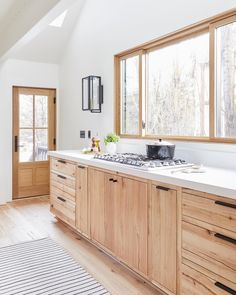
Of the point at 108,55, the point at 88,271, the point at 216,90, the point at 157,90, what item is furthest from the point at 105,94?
the point at 88,271

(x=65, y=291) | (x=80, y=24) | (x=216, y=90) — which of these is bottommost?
(x=65, y=291)

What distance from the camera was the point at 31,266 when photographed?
2689 millimetres

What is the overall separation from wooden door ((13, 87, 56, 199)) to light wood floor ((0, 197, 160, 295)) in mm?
308

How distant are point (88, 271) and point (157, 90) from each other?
6.67 feet

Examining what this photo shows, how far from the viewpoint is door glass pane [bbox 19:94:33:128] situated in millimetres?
5125

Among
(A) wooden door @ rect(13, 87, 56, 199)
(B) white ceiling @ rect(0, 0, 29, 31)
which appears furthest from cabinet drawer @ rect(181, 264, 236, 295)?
(A) wooden door @ rect(13, 87, 56, 199)

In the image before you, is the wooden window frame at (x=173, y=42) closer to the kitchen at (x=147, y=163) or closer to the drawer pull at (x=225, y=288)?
the kitchen at (x=147, y=163)

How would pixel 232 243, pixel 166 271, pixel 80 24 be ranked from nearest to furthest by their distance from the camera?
pixel 232 243
pixel 166 271
pixel 80 24

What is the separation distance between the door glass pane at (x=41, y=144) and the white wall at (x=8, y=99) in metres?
0.49

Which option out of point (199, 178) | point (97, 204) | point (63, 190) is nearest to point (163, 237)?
point (199, 178)

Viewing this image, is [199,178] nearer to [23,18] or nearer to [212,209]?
[212,209]

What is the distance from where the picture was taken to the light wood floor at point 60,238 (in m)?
2.39

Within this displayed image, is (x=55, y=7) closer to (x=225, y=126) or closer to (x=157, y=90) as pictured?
(x=157, y=90)

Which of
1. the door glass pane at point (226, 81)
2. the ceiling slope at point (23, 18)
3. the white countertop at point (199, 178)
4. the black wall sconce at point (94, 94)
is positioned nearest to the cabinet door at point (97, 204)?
the white countertop at point (199, 178)
